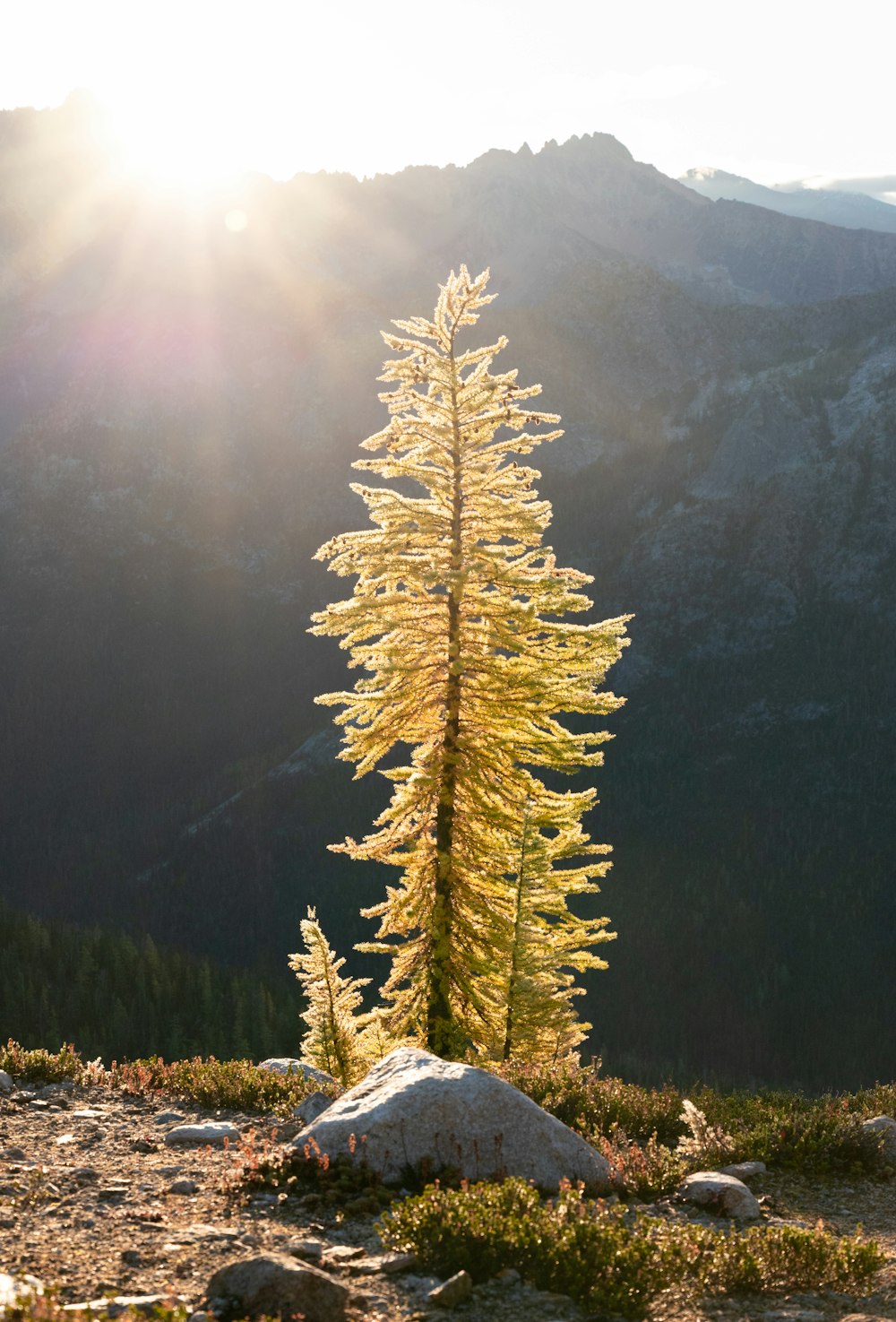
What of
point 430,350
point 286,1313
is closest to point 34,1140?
point 286,1313

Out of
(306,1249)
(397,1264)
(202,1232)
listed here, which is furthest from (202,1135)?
(397,1264)

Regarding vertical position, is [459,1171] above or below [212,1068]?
above

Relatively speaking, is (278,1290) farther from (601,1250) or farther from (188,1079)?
(188,1079)

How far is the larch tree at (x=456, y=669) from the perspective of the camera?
48.5 feet

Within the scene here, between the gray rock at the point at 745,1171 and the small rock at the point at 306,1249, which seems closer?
the small rock at the point at 306,1249

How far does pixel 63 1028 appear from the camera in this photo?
84750 mm

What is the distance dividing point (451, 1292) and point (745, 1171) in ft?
16.3

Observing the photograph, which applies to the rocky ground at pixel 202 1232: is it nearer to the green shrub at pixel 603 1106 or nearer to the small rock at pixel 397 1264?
the small rock at pixel 397 1264

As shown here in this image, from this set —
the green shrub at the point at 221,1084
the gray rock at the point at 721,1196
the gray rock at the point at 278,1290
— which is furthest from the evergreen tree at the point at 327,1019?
the gray rock at the point at 278,1290

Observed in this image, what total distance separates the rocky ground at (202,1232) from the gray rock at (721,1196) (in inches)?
13.9

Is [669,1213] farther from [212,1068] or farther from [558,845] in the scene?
[558,845]

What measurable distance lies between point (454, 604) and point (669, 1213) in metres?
8.46

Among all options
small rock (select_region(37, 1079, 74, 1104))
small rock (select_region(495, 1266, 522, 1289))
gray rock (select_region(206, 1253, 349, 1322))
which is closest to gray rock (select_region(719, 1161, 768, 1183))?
small rock (select_region(495, 1266, 522, 1289))

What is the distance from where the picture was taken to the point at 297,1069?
1409 cm
